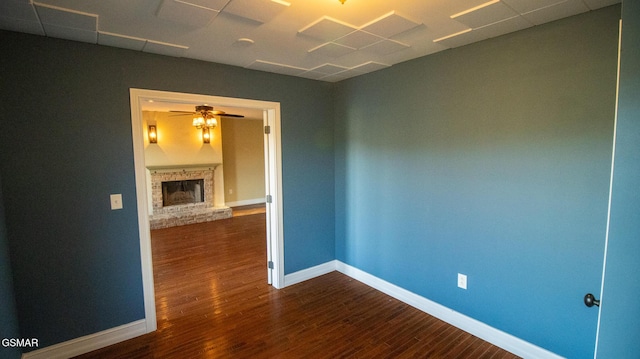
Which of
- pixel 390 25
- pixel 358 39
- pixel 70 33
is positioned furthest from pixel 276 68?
pixel 70 33

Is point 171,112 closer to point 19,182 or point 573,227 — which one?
point 19,182

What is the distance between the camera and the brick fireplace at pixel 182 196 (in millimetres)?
6727

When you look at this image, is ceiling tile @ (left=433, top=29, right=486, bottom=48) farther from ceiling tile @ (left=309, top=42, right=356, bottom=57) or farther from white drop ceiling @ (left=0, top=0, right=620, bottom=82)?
ceiling tile @ (left=309, top=42, right=356, bottom=57)

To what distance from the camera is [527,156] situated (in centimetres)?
223

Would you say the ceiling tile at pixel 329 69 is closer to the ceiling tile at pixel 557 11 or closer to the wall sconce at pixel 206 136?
the ceiling tile at pixel 557 11

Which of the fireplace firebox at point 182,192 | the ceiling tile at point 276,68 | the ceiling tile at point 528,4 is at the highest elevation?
the ceiling tile at point 276,68

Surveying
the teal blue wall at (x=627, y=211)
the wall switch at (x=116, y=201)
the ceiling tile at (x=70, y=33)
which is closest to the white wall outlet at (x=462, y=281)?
the teal blue wall at (x=627, y=211)

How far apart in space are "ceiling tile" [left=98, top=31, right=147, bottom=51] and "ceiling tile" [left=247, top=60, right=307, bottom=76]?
3.21ft

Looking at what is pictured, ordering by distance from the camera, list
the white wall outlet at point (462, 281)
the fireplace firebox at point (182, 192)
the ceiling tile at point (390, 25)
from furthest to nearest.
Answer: the fireplace firebox at point (182, 192) < the white wall outlet at point (462, 281) < the ceiling tile at point (390, 25)

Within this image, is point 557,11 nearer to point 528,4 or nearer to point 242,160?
point 528,4

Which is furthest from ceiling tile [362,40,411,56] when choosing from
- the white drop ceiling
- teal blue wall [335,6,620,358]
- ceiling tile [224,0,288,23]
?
ceiling tile [224,0,288,23]

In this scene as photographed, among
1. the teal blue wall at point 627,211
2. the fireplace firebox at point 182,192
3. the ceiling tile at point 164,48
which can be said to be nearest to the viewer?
the teal blue wall at point 627,211

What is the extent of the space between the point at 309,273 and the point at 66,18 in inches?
130

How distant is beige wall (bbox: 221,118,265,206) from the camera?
8344 millimetres
